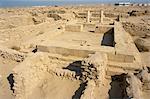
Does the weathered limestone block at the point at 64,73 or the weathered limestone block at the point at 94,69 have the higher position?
the weathered limestone block at the point at 94,69

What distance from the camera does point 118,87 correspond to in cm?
955

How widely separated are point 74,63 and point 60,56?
1.00 meters

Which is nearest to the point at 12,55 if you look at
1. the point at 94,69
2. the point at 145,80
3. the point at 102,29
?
the point at 94,69

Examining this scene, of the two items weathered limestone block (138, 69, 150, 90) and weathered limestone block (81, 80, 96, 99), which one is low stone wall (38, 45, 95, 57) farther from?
weathered limestone block (138, 69, 150, 90)

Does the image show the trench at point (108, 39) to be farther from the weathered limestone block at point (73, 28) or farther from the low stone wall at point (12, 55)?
the low stone wall at point (12, 55)

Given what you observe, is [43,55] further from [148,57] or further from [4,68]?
[148,57]

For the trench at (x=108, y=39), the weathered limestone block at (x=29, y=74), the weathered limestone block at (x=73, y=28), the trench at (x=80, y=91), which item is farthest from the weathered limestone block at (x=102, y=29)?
the trench at (x=80, y=91)

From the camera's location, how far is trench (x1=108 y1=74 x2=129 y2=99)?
8773mm

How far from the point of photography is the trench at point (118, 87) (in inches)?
345

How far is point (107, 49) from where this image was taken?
1156 centimetres

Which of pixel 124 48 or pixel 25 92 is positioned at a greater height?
pixel 124 48

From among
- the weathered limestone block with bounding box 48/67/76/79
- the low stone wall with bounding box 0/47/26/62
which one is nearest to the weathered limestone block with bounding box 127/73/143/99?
the weathered limestone block with bounding box 48/67/76/79

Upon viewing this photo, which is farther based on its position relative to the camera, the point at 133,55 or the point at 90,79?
the point at 133,55

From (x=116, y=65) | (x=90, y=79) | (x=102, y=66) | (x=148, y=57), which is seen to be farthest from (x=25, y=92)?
(x=148, y=57)
